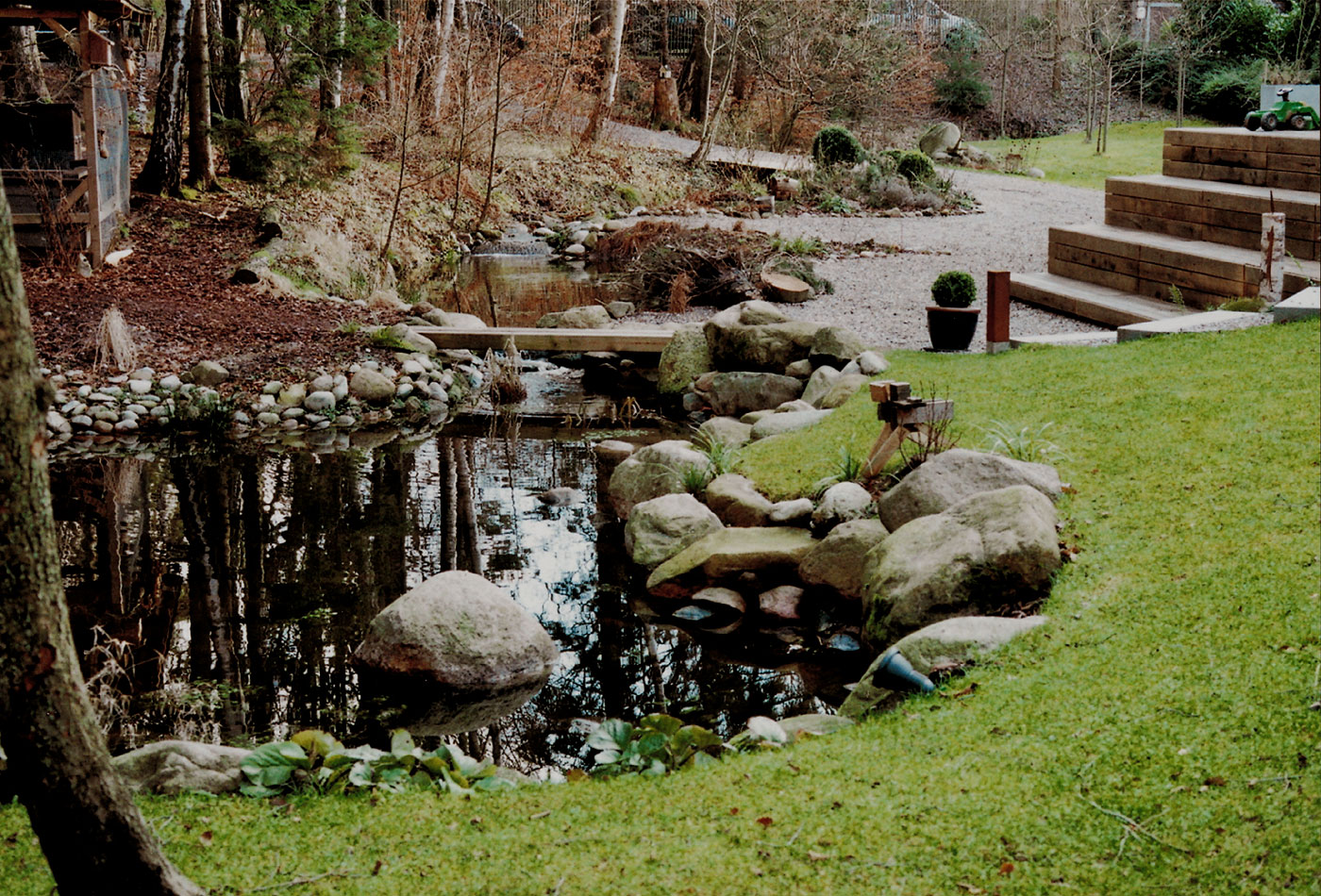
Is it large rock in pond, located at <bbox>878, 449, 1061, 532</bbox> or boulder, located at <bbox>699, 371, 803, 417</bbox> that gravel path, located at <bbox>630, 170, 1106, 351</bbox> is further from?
large rock in pond, located at <bbox>878, 449, 1061, 532</bbox>

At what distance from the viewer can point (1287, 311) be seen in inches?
336

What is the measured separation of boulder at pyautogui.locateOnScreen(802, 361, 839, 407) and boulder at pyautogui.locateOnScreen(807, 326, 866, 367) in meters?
0.22

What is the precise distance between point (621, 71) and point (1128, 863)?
24038 millimetres

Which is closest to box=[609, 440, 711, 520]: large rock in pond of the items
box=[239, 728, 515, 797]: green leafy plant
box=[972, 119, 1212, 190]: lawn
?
box=[239, 728, 515, 797]: green leafy plant

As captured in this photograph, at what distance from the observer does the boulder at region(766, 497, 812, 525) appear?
7109 millimetres

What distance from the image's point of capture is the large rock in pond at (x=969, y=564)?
541 cm

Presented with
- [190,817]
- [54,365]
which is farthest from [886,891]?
[54,365]

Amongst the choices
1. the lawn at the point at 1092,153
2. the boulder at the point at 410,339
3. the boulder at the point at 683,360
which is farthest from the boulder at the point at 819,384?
the lawn at the point at 1092,153

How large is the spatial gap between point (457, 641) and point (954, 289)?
5.64 m

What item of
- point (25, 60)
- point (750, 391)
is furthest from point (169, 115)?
point (750, 391)

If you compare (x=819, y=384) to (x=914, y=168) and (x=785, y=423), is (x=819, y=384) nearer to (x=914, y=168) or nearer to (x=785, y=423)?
(x=785, y=423)

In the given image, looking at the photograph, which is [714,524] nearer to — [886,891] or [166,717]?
[166,717]

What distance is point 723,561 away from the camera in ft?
22.3

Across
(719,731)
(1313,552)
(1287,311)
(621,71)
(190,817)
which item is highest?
(621,71)
